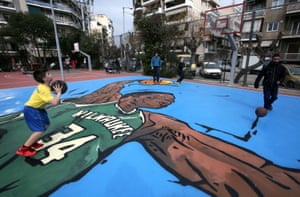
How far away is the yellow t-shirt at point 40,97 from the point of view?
235cm

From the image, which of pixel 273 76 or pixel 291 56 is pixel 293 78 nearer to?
pixel 273 76

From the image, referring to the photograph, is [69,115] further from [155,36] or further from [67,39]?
[67,39]

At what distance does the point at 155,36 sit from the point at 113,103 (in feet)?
26.7

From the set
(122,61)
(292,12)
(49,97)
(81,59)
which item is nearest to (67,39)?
(81,59)

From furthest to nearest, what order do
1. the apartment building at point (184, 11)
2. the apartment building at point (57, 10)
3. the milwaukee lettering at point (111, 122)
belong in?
the apartment building at point (57, 10) → the apartment building at point (184, 11) → the milwaukee lettering at point (111, 122)

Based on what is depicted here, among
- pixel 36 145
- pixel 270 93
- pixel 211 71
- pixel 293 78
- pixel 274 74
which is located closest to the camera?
pixel 36 145

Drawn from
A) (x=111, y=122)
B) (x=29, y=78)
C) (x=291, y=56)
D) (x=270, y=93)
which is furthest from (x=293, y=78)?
(x=29, y=78)

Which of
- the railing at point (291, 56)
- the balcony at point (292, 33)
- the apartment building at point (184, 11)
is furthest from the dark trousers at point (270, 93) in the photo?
the balcony at point (292, 33)

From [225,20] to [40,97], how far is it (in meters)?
8.95

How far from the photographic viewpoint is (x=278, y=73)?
4039 mm

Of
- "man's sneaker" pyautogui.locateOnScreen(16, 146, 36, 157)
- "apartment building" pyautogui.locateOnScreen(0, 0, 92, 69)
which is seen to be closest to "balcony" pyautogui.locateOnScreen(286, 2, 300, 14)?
"man's sneaker" pyautogui.locateOnScreen(16, 146, 36, 157)

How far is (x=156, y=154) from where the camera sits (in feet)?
8.21

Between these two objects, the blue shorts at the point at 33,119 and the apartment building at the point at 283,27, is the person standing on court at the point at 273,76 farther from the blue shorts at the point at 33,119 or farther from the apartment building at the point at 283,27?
the apartment building at the point at 283,27

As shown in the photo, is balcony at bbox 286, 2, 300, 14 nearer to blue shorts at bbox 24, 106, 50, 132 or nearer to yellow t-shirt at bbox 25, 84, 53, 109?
yellow t-shirt at bbox 25, 84, 53, 109
